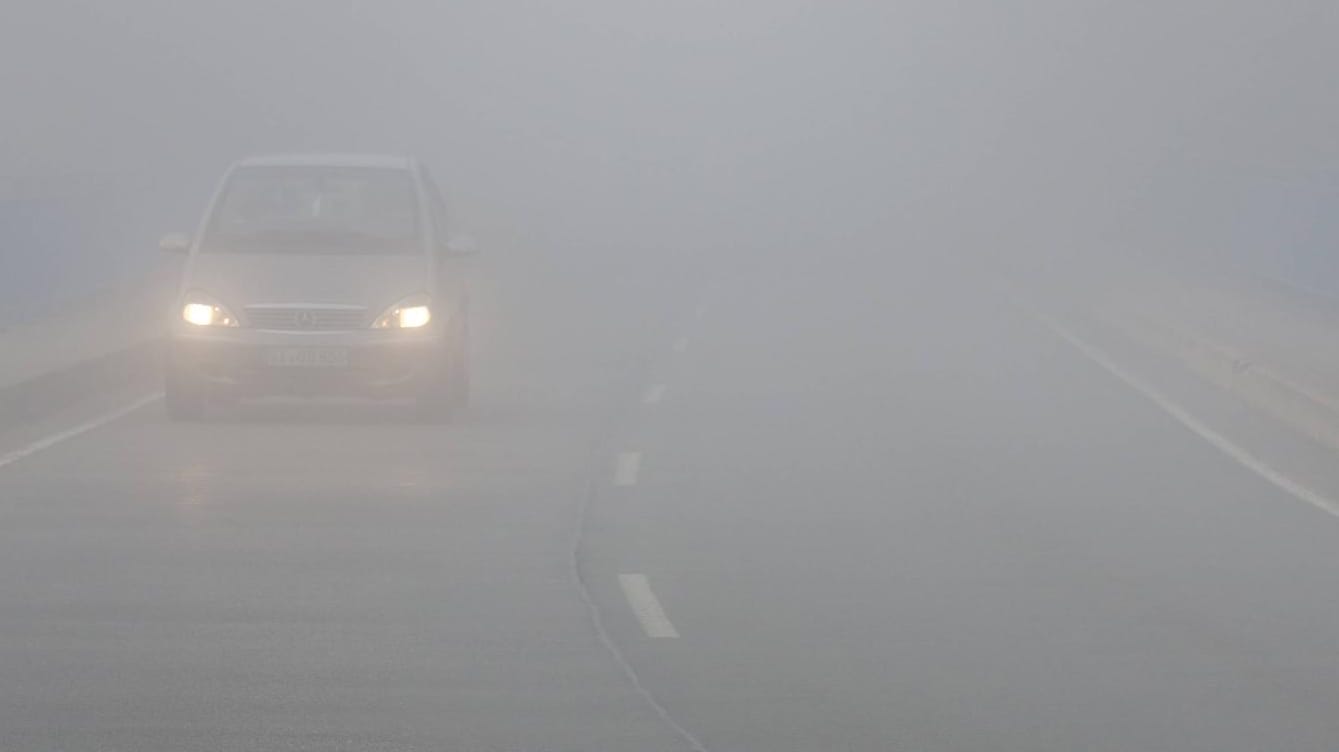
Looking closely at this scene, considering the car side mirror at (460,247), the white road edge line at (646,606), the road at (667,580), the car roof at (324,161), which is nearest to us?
the road at (667,580)

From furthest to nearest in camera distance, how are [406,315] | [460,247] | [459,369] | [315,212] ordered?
1. [315,212]
2. [459,369]
3. [460,247]
4. [406,315]

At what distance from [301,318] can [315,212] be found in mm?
1255

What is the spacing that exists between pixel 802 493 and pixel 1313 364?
7.74 m

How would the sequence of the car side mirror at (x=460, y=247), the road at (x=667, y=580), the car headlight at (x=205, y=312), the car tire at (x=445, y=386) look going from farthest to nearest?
the car side mirror at (x=460, y=247) < the car tire at (x=445, y=386) < the car headlight at (x=205, y=312) < the road at (x=667, y=580)

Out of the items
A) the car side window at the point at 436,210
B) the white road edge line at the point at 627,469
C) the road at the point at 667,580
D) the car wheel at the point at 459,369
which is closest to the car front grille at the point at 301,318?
the road at the point at 667,580

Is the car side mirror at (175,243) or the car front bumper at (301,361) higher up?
the car side mirror at (175,243)

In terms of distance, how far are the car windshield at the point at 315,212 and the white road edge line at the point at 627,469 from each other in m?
2.77

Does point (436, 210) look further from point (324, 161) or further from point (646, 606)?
point (646, 606)

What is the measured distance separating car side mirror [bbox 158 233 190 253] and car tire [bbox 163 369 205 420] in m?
0.82

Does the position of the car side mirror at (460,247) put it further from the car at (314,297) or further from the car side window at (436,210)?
the car side window at (436,210)

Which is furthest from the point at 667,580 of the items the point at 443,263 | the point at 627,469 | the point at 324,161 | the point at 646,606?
the point at 324,161

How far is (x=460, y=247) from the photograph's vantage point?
679 inches

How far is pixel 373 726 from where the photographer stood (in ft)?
25.9

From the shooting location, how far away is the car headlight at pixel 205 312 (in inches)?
650
